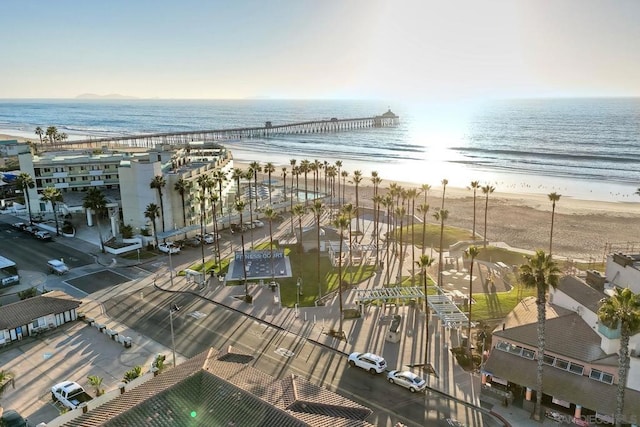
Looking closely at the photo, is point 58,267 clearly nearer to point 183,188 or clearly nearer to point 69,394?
point 183,188

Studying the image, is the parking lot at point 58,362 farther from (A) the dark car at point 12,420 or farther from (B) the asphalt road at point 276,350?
(B) the asphalt road at point 276,350

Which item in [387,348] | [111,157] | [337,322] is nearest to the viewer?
[387,348]

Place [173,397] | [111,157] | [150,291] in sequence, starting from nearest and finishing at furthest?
1. [173,397]
2. [150,291]
3. [111,157]

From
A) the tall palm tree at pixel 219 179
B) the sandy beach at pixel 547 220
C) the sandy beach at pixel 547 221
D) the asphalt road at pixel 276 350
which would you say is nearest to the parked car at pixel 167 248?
the asphalt road at pixel 276 350

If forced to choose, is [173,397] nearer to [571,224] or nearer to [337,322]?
[337,322]

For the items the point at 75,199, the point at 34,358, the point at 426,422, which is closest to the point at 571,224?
the point at 426,422

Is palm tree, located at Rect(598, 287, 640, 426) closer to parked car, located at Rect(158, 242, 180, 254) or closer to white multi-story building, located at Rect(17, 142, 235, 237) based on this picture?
parked car, located at Rect(158, 242, 180, 254)

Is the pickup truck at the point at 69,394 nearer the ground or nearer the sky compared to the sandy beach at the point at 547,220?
nearer the sky
